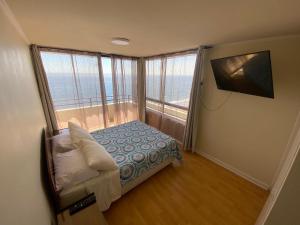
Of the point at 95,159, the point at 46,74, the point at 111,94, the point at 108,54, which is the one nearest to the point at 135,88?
the point at 111,94

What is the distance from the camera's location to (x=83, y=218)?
3.84 feet

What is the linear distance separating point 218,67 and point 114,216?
101 inches

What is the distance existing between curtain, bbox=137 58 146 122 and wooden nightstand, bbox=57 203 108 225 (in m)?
3.27

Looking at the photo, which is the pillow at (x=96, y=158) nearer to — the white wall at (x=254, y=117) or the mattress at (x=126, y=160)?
the mattress at (x=126, y=160)

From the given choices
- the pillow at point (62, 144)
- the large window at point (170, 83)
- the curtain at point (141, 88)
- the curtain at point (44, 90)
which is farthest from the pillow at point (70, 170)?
the curtain at point (141, 88)

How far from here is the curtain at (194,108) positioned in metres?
2.43

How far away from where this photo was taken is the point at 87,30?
1658 mm

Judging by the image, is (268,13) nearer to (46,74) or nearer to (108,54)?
(108,54)

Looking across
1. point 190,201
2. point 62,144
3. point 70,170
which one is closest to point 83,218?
point 70,170

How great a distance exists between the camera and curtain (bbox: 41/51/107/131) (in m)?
2.80

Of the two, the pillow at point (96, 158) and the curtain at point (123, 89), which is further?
the curtain at point (123, 89)

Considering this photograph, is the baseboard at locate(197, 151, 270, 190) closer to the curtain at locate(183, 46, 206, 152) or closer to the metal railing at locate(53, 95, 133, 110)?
the curtain at locate(183, 46, 206, 152)

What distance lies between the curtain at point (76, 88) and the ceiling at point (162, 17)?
1.15 meters

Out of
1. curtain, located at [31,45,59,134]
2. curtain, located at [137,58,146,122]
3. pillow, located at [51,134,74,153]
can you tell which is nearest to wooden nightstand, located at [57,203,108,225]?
pillow, located at [51,134,74,153]
